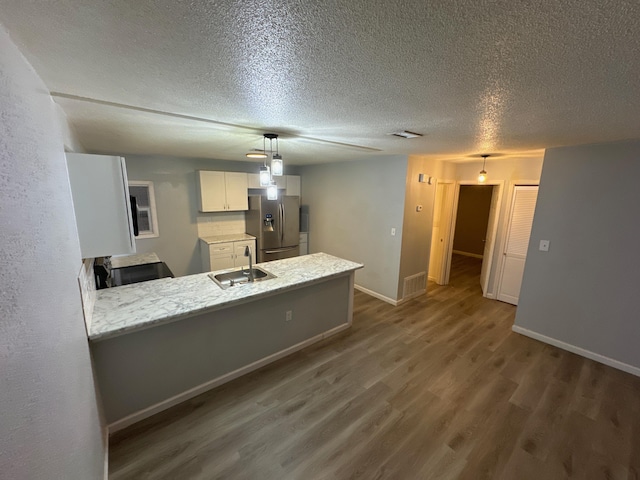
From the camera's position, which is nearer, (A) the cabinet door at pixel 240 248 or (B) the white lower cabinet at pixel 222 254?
(B) the white lower cabinet at pixel 222 254

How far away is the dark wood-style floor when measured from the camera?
68.9 inches

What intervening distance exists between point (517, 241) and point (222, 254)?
4.91m

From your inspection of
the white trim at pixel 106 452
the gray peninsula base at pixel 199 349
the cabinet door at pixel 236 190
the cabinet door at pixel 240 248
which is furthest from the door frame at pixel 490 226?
the white trim at pixel 106 452

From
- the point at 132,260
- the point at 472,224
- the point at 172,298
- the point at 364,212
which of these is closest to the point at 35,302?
the point at 172,298

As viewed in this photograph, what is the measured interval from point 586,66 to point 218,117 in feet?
6.37

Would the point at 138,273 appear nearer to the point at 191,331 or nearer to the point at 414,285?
the point at 191,331

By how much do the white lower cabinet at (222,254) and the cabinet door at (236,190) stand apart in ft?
2.25

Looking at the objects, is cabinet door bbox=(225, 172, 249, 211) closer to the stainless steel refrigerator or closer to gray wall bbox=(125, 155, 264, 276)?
the stainless steel refrigerator

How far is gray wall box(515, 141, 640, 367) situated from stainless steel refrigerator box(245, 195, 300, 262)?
3749mm

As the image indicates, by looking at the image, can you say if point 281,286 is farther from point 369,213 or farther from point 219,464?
point 369,213

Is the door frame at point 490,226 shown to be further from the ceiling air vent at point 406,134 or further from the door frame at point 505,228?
Answer: the ceiling air vent at point 406,134

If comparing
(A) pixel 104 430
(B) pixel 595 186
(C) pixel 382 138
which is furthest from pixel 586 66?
(A) pixel 104 430

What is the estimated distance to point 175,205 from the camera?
447 cm

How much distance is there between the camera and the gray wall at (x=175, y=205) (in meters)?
4.19
